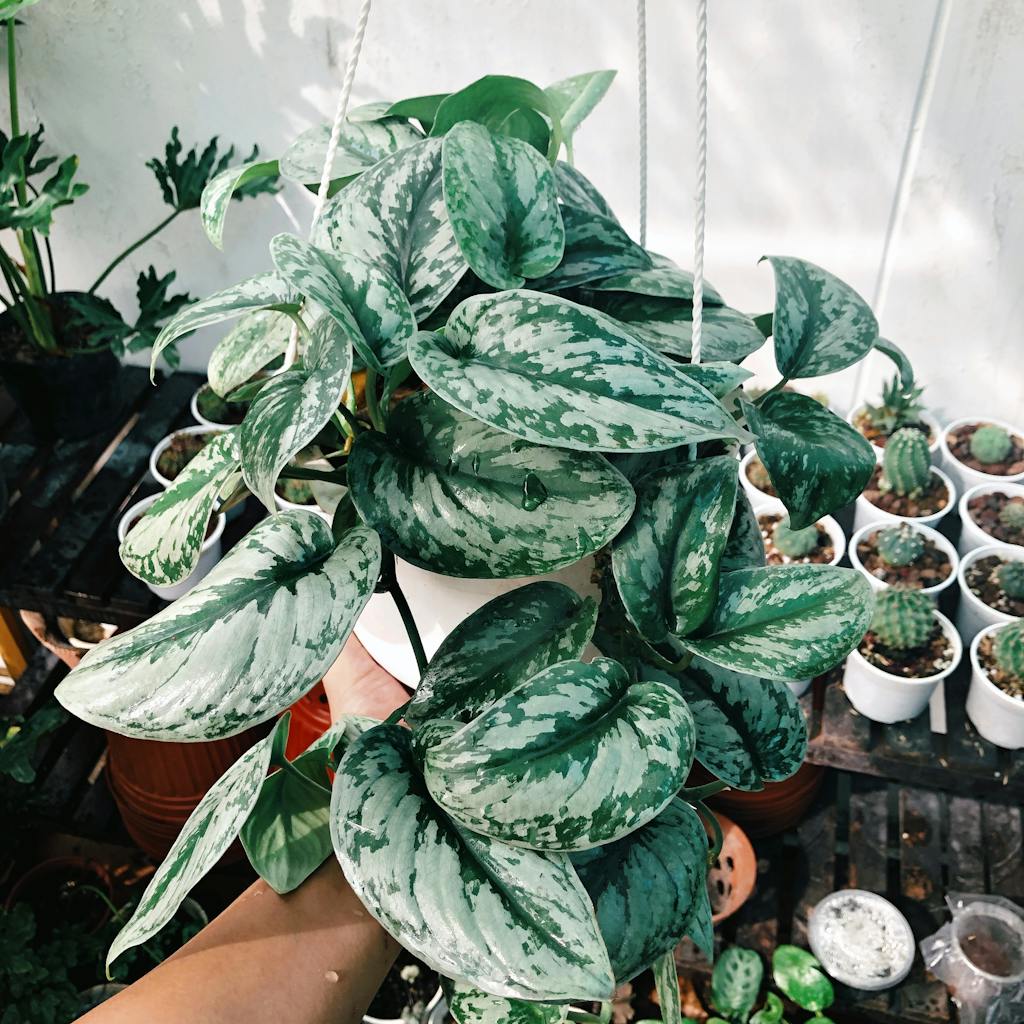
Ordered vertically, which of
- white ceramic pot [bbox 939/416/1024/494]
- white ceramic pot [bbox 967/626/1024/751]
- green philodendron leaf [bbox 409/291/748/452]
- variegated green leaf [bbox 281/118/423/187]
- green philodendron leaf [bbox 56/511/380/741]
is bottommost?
white ceramic pot [bbox 967/626/1024/751]

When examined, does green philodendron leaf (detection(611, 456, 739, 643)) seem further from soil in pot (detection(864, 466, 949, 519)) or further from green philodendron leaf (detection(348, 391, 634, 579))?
soil in pot (detection(864, 466, 949, 519))

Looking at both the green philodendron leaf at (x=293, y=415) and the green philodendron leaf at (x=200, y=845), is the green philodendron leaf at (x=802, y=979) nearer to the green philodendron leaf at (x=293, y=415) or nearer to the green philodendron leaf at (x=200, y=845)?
the green philodendron leaf at (x=200, y=845)

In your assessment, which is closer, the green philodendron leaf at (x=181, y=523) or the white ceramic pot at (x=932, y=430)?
the green philodendron leaf at (x=181, y=523)

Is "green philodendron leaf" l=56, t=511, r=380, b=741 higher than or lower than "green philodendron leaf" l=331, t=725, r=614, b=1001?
higher

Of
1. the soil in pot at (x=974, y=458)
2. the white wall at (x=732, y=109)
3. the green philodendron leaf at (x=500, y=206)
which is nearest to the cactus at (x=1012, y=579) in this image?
the soil in pot at (x=974, y=458)

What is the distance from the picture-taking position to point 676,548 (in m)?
0.56

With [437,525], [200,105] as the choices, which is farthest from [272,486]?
[200,105]

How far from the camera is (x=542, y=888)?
0.48m

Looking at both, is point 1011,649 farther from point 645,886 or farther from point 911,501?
point 645,886

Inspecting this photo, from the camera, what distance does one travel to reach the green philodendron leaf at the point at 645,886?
542 millimetres

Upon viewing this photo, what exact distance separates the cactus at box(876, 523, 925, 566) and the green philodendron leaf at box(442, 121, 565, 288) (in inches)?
47.2

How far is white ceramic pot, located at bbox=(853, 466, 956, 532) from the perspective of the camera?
1.72 metres

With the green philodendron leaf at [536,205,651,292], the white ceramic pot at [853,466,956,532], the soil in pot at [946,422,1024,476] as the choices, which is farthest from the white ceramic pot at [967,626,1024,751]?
the green philodendron leaf at [536,205,651,292]

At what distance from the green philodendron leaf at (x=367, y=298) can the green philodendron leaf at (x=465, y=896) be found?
0.23 meters
